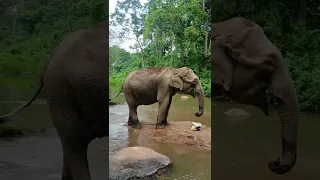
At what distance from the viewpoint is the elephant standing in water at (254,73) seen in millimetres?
1934

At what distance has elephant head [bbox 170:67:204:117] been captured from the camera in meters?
2.29

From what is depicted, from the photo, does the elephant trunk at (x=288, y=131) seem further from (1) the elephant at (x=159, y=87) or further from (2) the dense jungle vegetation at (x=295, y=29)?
(1) the elephant at (x=159, y=87)

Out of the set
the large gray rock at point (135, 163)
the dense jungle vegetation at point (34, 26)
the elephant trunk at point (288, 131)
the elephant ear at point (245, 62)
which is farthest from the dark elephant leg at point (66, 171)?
the elephant trunk at point (288, 131)

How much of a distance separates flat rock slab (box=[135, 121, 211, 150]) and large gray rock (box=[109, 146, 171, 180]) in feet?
0.25

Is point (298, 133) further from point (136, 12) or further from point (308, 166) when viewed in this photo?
point (136, 12)

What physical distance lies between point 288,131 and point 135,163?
761 millimetres

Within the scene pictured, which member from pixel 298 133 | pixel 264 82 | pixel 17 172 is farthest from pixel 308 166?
pixel 17 172

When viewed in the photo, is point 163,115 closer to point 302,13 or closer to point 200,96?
point 200,96

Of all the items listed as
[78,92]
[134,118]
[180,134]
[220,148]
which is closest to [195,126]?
[180,134]

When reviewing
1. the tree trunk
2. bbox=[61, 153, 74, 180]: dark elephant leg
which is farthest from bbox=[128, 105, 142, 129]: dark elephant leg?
the tree trunk

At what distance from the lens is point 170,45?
2.33 meters

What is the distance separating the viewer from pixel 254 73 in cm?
Result: 199

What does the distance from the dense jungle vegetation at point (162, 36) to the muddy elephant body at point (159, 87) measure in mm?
33

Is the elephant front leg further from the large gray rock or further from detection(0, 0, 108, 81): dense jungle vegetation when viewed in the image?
detection(0, 0, 108, 81): dense jungle vegetation
